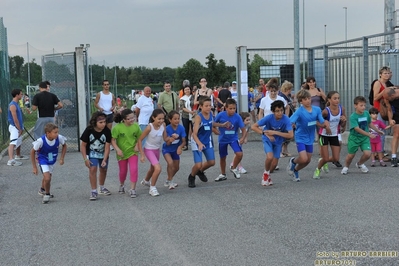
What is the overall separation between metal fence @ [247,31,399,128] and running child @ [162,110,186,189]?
5.84 metres

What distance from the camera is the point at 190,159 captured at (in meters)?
13.1

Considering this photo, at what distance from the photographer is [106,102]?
563 inches

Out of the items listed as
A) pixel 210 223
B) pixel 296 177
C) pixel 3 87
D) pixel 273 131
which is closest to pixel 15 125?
pixel 3 87

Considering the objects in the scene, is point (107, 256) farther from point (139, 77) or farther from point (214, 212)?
point (139, 77)

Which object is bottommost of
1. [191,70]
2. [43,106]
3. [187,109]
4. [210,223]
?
[210,223]

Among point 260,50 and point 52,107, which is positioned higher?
point 260,50

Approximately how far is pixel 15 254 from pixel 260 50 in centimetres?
1221

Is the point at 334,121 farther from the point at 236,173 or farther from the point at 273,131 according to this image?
the point at 236,173

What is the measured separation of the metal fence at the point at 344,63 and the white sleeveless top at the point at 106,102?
488 cm

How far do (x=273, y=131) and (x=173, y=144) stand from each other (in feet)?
5.64

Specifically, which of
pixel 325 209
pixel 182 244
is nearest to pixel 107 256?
pixel 182 244

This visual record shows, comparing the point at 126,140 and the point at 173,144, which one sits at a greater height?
the point at 126,140

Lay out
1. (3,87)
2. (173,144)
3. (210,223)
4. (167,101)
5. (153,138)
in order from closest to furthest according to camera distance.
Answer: (210,223)
(153,138)
(173,144)
(167,101)
(3,87)

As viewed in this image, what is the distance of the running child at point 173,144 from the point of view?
30.3 feet
